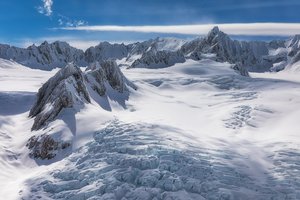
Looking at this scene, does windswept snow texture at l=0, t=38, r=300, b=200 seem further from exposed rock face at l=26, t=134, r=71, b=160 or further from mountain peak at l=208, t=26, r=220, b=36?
mountain peak at l=208, t=26, r=220, b=36

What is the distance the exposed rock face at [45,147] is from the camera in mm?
23797

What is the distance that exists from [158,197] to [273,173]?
6.49 m

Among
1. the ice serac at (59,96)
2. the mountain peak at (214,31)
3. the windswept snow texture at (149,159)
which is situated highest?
the mountain peak at (214,31)

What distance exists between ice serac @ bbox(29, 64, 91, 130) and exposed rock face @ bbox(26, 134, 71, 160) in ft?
9.32

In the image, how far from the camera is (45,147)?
24.3 m

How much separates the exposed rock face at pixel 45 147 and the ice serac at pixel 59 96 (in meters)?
2.84

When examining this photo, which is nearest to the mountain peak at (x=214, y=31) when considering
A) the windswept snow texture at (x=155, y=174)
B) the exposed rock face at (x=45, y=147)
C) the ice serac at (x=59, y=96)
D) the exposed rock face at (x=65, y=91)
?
the exposed rock face at (x=65, y=91)

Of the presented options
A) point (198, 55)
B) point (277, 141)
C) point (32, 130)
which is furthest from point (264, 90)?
point (198, 55)

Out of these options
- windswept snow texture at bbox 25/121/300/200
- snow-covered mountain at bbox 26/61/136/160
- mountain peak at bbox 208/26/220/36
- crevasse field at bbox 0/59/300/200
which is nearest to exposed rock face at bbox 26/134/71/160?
snow-covered mountain at bbox 26/61/136/160

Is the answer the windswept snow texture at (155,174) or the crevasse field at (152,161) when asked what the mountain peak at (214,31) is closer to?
the crevasse field at (152,161)

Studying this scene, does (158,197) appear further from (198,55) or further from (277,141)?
(198,55)

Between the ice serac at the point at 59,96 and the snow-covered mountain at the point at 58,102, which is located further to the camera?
the ice serac at the point at 59,96

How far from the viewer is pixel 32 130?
2866cm

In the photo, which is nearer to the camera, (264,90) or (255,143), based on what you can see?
(255,143)
